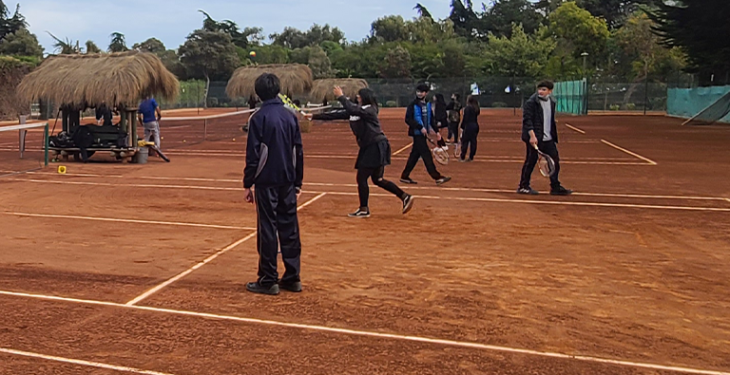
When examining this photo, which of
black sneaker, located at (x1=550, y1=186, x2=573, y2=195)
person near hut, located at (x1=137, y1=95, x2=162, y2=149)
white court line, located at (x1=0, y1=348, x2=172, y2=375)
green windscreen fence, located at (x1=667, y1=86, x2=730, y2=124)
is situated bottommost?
white court line, located at (x1=0, y1=348, x2=172, y2=375)

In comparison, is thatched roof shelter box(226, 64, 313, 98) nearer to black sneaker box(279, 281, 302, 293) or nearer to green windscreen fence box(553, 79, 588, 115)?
green windscreen fence box(553, 79, 588, 115)

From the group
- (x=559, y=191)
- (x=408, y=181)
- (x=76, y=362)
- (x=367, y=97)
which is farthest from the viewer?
(x=408, y=181)

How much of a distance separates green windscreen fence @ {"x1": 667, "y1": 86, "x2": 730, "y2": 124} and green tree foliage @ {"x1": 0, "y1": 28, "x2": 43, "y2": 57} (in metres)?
50.3

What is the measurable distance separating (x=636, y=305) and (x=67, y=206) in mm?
8440

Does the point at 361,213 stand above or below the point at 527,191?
below

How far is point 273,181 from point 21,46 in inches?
Result: 2569

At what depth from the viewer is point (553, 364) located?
15.6 ft

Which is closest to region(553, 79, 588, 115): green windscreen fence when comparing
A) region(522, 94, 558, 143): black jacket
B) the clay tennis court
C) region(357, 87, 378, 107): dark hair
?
the clay tennis court

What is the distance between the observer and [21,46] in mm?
63500

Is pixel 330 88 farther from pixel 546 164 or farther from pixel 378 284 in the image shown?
pixel 378 284

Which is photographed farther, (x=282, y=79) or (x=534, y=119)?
(x=282, y=79)

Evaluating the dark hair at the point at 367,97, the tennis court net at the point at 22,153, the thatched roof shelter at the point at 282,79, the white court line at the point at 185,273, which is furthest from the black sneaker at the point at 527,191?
the thatched roof shelter at the point at 282,79

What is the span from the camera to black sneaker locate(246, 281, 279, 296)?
6.32 metres

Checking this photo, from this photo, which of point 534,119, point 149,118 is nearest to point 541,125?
point 534,119
